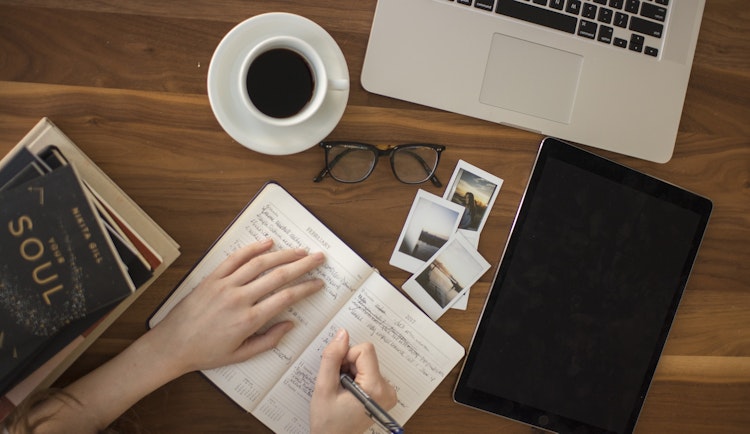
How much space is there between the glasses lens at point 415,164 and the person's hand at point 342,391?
248 millimetres

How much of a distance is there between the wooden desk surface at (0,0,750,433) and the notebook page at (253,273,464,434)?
3 cm

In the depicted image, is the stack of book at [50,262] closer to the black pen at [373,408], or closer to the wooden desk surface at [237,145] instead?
the wooden desk surface at [237,145]

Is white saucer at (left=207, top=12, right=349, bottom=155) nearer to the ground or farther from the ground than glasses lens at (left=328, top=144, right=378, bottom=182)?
farther from the ground

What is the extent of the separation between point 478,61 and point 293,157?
30cm

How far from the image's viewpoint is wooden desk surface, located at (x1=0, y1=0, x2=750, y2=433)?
774 mm

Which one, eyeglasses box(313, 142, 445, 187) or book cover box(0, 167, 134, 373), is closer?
book cover box(0, 167, 134, 373)

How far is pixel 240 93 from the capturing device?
2.30 feet

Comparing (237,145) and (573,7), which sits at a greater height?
(573,7)

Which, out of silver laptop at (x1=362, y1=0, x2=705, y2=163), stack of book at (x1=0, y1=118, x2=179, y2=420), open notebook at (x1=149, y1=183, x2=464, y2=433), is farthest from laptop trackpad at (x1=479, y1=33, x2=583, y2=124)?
stack of book at (x1=0, y1=118, x2=179, y2=420)

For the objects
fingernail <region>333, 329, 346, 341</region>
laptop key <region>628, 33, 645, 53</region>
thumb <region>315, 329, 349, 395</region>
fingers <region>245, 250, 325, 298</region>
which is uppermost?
laptop key <region>628, 33, 645, 53</region>

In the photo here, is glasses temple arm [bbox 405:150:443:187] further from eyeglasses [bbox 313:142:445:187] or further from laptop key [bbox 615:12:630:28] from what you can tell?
laptop key [bbox 615:12:630:28]

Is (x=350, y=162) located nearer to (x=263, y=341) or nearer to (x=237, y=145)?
(x=237, y=145)

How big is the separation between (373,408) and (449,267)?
0.23m

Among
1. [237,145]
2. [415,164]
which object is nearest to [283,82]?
[237,145]
